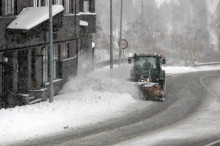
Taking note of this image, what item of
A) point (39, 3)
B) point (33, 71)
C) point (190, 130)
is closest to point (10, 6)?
point (39, 3)

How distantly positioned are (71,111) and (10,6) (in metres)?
5.84

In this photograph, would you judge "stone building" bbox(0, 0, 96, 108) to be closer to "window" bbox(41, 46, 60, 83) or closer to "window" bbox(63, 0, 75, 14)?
"window" bbox(41, 46, 60, 83)

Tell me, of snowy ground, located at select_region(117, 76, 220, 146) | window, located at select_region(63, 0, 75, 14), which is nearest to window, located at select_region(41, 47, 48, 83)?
window, located at select_region(63, 0, 75, 14)

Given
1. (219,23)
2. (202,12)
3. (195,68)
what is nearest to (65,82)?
(195,68)

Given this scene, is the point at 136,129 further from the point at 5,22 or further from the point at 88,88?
the point at 88,88

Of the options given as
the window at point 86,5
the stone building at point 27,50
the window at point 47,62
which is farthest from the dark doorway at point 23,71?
the window at point 86,5

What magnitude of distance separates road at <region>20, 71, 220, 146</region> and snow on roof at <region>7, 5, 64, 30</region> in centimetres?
568

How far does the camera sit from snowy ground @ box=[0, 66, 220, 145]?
61.3 feet

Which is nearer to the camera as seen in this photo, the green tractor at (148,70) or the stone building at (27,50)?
the stone building at (27,50)

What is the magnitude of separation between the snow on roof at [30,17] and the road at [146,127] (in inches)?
224

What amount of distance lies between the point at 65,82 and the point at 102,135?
14896 millimetres

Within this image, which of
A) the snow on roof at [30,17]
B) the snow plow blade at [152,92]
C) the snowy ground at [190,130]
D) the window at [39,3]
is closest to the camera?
the snowy ground at [190,130]

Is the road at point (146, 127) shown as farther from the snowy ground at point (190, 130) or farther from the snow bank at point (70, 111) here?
the snow bank at point (70, 111)

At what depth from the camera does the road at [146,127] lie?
17.2 m
